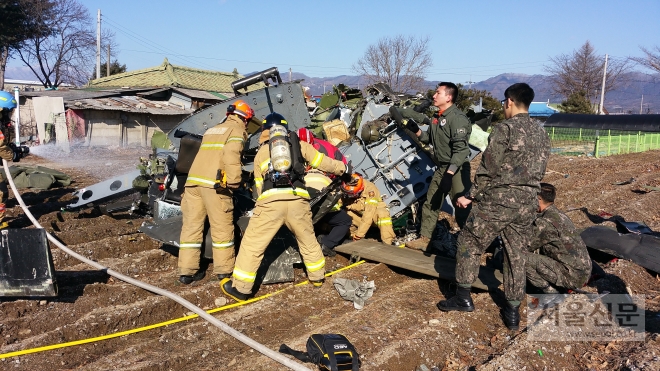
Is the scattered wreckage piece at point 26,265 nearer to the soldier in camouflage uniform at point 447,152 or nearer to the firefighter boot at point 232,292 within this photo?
the firefighter boot at point 232,292

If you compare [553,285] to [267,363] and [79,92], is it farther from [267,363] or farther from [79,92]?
[79,92]

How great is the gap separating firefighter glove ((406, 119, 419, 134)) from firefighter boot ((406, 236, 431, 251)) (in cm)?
138

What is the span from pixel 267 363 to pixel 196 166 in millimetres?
2347

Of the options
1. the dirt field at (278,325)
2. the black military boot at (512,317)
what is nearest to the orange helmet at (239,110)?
the dirt field at (278,325)

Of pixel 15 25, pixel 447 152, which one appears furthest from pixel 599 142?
pixel 15 25

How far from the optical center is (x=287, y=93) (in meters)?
7.43

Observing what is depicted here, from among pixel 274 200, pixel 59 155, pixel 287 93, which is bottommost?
pixel 59 155

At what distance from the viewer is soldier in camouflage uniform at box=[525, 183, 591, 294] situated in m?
4.45

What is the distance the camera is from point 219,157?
5.16 meters

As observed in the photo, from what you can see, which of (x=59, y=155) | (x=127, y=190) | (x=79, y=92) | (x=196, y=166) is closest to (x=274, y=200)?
(x=196, y=166)

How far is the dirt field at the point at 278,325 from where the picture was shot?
3674mm

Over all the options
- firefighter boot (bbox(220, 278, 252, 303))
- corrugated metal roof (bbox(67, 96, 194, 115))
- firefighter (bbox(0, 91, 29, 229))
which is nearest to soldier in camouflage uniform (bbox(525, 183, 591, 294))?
firefighter boot (bbox(220, 278, 252, 303))

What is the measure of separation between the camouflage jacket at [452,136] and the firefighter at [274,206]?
170 centimetres

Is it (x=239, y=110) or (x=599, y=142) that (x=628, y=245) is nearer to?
(x=239, y=110)
